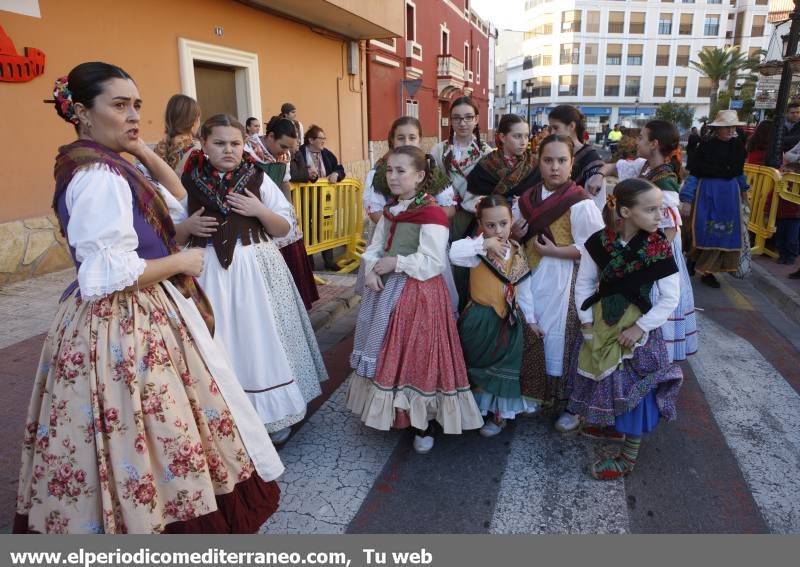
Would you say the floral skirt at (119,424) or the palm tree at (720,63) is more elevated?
the palm tree at (720,63)

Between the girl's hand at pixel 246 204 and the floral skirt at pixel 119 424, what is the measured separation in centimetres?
90

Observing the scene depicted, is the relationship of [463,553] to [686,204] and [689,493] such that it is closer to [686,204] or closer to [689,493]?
[689,493]

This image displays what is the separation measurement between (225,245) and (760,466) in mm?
3096

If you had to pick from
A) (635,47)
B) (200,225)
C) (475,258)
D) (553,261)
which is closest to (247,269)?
(200,225)

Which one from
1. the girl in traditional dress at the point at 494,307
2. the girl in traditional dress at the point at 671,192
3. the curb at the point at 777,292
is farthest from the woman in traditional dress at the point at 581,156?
the curb at the point at 777,292

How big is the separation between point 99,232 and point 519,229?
231 centimetres

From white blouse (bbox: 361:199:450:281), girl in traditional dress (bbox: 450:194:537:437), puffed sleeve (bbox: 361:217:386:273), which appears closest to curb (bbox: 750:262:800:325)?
girl in traditional dress (bbox: 450:194:537:437)

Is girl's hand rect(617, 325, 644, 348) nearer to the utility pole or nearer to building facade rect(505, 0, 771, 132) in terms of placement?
the utility pole

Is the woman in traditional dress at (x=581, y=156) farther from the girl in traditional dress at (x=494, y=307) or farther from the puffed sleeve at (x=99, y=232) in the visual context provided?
the puffed sleeve at (x=99, y=232)

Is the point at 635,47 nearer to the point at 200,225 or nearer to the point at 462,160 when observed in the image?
the point at 462,160

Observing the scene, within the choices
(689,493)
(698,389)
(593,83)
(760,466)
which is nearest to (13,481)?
(689,493)

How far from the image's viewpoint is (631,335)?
2.72 m

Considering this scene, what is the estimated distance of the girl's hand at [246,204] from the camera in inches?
110

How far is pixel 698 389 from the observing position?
3891 mm
